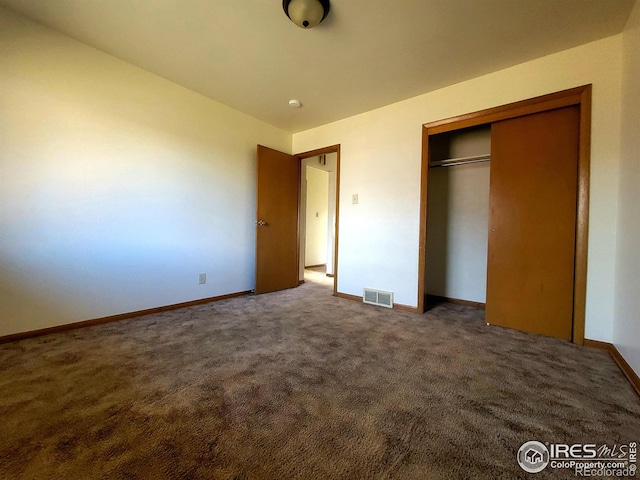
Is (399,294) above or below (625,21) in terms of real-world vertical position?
below

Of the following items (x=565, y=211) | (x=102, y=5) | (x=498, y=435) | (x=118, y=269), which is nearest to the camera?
(x=498, y=435)

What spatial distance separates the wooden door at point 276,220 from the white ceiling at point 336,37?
1156 mm

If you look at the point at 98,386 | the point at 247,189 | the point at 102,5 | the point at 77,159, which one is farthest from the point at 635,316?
the point at 77,159

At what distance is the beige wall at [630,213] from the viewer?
1632mm

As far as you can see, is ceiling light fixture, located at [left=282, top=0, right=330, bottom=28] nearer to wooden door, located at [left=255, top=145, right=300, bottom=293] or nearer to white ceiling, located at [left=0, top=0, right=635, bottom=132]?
white ceiling, located at [left=0, top=0, right=635, bottom=132]

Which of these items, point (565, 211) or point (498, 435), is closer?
point (498, 435)

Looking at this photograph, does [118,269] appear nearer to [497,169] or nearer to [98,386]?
[98,386]

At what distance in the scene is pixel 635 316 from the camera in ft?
5.26

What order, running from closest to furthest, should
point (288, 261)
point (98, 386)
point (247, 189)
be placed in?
1. point (98, 386)
2. point (247, 189)
3. point (288, 261)

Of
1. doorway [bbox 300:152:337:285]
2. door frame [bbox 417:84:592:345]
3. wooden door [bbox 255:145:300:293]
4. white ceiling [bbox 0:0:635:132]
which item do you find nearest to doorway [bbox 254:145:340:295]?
wooden door [bbox 255:145:300:293]

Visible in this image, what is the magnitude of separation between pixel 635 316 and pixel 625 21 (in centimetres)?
212

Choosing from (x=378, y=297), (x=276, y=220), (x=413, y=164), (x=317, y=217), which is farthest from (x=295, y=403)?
(x=317, y=217)

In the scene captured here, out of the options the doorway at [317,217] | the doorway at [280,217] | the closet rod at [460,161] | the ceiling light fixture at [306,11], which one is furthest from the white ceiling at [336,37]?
the doorway at [317,217]

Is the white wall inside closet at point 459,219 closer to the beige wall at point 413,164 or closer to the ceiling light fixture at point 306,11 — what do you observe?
the beige wall at point 413,164
